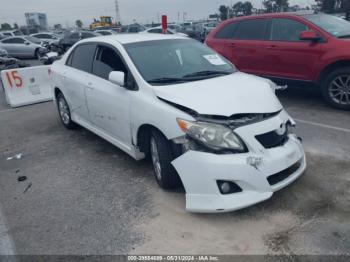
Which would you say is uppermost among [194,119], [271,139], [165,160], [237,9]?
[194,119]

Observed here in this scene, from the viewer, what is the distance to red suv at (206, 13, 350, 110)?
578 centimetres

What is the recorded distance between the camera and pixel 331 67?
19.2 ft

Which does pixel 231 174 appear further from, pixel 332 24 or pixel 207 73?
pixel 332 24

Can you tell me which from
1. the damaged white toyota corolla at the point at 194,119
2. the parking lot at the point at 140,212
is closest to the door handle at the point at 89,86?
the damaged white toyota corolla at the point at 194,119

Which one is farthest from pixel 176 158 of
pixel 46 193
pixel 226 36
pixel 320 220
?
pixel 226 36

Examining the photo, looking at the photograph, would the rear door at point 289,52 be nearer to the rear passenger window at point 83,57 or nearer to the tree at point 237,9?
the rear passenger window at point 83,57

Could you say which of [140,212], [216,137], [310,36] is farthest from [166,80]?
[310,36]

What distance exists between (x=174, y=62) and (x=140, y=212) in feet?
6.09

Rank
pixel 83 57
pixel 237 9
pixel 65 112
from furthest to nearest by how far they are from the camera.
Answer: pixel 237 9 → pixel 65 112 → pixel 83 57

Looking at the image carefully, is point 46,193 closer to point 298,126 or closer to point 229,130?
point 229,130

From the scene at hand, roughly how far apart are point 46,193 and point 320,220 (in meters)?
2.89

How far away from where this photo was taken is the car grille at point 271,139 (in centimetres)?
300

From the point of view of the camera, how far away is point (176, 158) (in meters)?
3.06

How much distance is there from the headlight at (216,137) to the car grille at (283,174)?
1.36 feet
